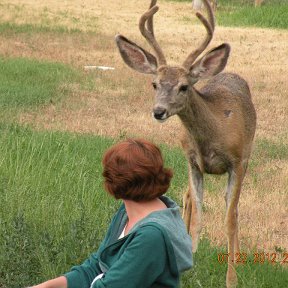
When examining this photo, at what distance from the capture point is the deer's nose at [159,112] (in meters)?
6.94

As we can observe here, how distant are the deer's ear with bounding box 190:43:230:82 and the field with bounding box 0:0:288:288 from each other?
131 cm

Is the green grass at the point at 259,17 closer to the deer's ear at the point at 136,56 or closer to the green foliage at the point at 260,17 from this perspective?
the green foliage at the point at 260,17

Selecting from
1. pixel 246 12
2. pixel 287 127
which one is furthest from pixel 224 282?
pixel 246 12

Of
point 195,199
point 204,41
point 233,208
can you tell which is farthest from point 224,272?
point 204,41

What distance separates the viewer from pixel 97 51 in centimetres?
2186

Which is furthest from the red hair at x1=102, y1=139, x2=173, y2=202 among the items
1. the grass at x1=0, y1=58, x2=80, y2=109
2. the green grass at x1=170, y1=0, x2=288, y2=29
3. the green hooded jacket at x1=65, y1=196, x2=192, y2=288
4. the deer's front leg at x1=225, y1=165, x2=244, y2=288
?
the green grass at x1=170, y1=0, x2=288, y2=29

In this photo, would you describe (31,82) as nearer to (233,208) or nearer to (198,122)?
(198,122)

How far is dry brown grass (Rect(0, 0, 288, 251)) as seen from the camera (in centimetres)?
879

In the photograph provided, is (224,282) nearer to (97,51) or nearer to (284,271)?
(284,271)

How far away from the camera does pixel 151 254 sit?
150 inches

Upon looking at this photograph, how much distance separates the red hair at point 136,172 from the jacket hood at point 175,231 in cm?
10

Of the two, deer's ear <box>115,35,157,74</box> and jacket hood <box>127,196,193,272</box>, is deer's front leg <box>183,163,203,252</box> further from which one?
jacket hood <box>127,196,193,272</box>

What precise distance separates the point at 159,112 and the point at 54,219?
1.18 meters

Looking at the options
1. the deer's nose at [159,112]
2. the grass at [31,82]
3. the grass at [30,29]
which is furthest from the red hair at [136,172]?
the grass at [30,29]
